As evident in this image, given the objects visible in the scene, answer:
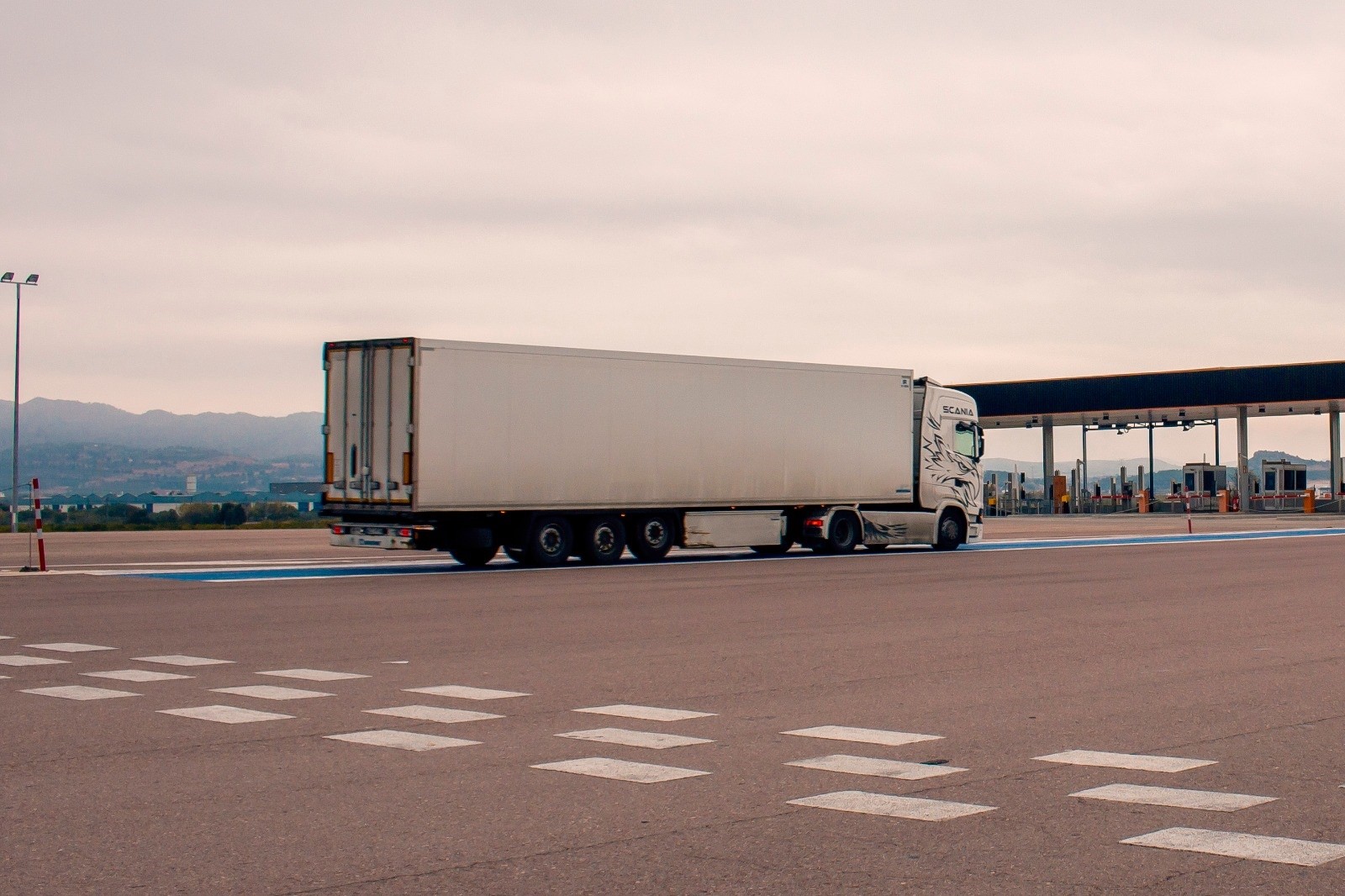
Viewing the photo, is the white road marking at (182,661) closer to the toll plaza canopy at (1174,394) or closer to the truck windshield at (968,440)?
the truck windshield at (968,440)

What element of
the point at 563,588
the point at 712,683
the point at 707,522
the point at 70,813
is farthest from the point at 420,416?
the point at 70,813

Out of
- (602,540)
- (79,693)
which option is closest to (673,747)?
(79,693)

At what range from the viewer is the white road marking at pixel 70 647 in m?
13.1

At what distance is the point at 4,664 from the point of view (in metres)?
12.2

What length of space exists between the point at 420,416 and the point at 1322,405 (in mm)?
52133

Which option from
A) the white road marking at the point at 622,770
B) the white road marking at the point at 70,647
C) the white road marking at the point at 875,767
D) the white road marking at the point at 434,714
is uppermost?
the white road marking at the point at 70,647

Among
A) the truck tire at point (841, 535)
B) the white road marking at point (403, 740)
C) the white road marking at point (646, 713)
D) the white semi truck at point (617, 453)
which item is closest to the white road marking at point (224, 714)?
the white road marking at point (403, 740)

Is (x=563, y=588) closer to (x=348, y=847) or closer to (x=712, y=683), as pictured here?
(x=712, y=683)

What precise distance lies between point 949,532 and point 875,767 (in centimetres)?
2445

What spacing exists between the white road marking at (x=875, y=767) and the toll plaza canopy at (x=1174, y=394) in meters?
56.3

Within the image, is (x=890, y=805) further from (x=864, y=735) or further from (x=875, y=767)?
(x=864, y=735)

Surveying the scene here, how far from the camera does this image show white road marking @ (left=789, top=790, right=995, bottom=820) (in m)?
6.67

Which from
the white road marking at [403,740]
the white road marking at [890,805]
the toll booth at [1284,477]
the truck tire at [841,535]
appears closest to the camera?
the white road marking at [890,805]

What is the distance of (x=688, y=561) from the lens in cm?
2802
